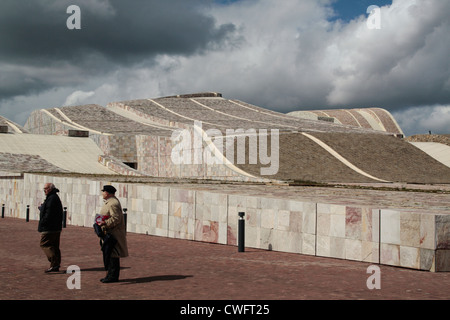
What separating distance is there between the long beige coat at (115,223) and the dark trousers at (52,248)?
161 centimetres

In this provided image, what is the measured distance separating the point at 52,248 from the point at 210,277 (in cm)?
A: 289

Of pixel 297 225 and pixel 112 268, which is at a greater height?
pixel 297 225

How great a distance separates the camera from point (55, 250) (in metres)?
9.06

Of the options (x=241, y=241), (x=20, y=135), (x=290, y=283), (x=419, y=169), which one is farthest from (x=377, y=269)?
(x=20, y=135)

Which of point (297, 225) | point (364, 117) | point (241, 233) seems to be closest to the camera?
point (297, 225)

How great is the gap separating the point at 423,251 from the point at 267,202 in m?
3.84

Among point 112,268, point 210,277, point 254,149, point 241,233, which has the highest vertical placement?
point 254,149

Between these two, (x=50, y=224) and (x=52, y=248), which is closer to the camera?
(x=52, y=248)

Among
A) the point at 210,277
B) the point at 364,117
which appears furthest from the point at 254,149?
the point at 364,117

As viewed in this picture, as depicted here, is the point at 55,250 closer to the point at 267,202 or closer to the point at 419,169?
the point at 267,202

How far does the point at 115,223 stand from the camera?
7969 mm

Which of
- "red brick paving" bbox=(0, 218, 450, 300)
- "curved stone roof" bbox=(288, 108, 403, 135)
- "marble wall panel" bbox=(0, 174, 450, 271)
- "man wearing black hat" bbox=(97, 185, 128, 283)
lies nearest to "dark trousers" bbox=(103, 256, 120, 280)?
"man wearing black hat" bbox=(97, 185, 128, 283)

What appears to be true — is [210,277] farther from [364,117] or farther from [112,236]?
[364,117]

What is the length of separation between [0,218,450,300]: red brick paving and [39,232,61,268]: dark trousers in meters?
0.24
